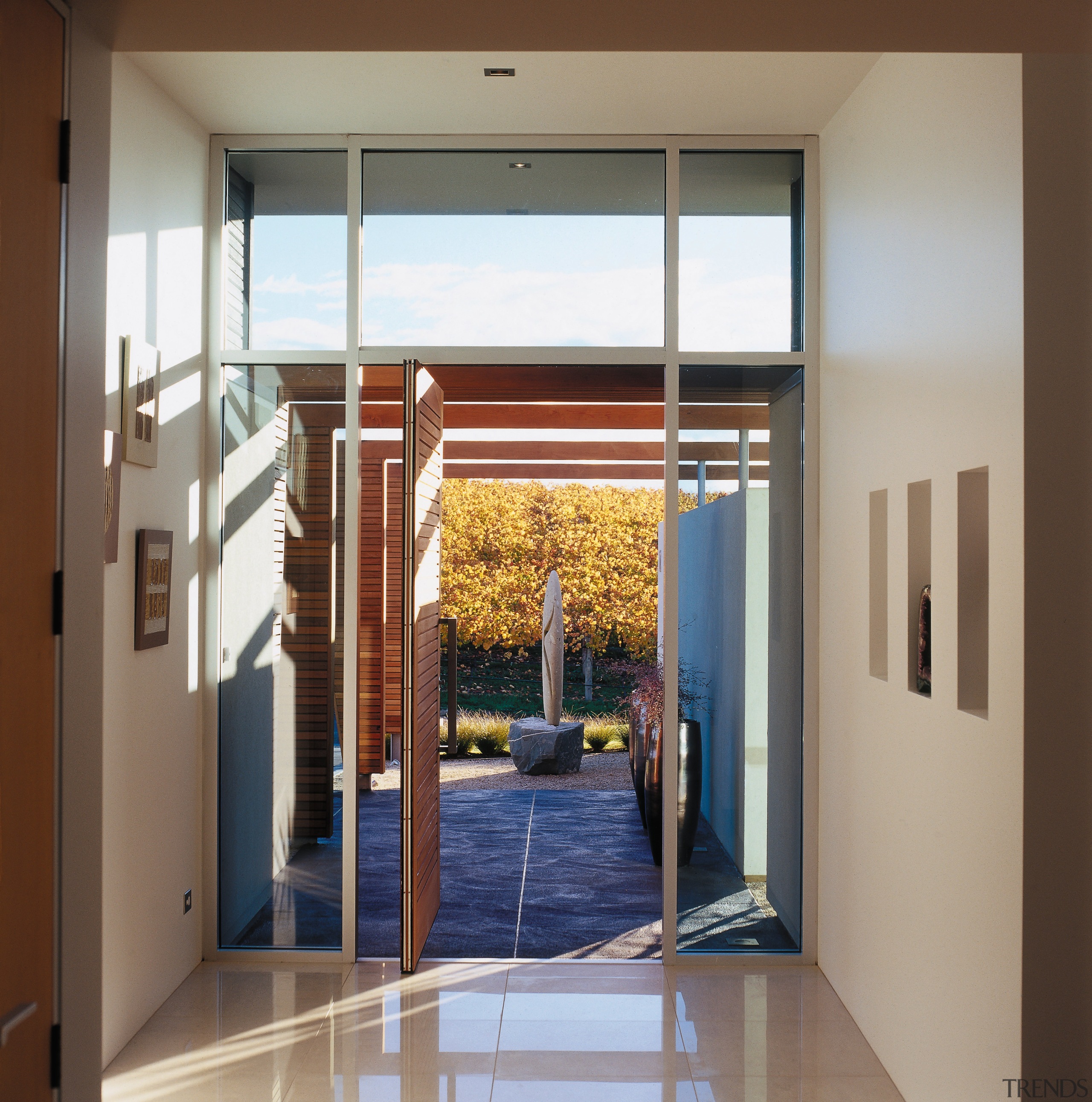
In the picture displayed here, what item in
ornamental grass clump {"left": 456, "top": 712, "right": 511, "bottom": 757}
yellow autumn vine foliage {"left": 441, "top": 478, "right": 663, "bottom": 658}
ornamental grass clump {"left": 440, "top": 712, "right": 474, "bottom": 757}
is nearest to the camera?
ornamental grass clump {"left": 440, "top": 712, "right": 474, "bottom": 757}

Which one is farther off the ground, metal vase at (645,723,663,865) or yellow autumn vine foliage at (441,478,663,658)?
yellow autumn vine foliage at (441,478,663,658)

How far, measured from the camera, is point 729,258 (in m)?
4.49

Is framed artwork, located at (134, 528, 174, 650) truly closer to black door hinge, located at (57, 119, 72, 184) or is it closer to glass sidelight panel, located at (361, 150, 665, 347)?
glass sidelight panel, located at (361, 150, 665, 347)

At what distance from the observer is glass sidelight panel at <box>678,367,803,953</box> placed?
4.43 meters

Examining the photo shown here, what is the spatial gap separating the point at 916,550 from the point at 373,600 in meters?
6.23

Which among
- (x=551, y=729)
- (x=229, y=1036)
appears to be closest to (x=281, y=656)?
(x=229, y=1036)

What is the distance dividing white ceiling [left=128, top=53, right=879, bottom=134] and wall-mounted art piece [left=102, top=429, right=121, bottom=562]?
140cm

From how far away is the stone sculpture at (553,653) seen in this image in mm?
9875

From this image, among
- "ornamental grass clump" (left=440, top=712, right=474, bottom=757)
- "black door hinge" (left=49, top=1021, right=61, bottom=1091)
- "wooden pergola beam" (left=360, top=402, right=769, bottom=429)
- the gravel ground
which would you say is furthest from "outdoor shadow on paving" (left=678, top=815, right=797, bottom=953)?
"ornamental grass clump" (left=440, top=712, right=474, bottom=757)

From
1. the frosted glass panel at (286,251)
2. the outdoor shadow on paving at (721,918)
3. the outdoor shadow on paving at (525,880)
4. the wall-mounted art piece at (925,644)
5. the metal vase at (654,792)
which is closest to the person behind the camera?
the wall-mounted art piece at (925,644)

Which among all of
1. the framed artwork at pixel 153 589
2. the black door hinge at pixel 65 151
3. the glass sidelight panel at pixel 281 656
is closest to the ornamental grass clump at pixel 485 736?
the glass sidelight panel at pixel 281 656

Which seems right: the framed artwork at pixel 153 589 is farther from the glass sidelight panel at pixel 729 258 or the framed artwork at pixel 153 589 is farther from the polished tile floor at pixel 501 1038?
the glass sidelight panel at pixel 729 258

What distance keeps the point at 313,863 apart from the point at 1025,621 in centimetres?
329

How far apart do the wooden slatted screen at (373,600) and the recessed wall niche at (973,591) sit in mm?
5619
